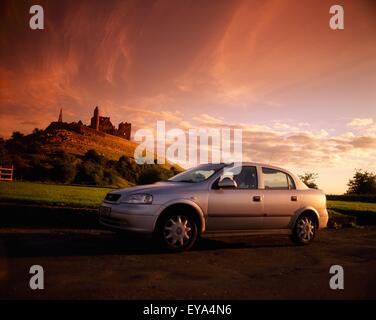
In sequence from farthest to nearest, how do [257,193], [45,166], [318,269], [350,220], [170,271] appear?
1. [45,166]
2. [350,220]
3. [257,193]
4. [318,269]
5. [170,271]

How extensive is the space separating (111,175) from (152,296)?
151ft

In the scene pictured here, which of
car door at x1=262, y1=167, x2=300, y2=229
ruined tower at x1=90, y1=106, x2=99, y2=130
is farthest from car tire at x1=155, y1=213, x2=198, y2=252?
ruined tower at x1=90, y1=106, x2=99, y2=130

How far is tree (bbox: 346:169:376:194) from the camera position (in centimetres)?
5191

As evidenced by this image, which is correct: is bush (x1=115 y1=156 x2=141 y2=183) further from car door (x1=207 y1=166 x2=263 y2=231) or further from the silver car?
car door (x1=207 y1=166 x2=263 y2=231)

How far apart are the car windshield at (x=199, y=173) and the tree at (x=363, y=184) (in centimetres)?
4866

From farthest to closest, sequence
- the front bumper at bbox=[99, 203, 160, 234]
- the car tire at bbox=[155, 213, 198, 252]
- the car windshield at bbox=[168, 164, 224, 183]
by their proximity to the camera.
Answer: the car windshield at bbox=[168, 164, 224, 183] → the car tire at bbox=[155, 213, 198, 252] → the front bumper at bbox=[99, 203, 160, 234]

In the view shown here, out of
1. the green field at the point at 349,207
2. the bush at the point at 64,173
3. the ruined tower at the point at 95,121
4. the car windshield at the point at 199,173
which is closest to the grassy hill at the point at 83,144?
the ruined tower at the point at 95,121

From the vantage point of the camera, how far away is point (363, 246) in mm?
8898

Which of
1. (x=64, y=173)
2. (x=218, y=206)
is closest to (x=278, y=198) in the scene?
(x=218, y=206)

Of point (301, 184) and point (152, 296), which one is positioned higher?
point (301, 184)

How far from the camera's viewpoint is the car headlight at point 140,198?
6965 millimetres

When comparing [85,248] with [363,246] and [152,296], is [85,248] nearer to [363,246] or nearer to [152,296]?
[152,296]

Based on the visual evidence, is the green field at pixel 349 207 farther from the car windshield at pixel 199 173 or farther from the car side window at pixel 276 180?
the car windshield at pixel 199 173
